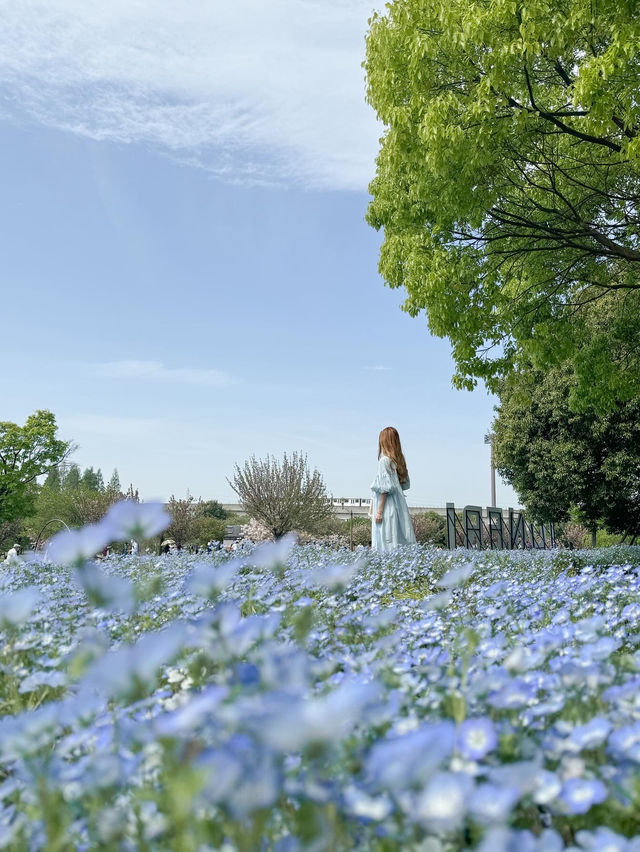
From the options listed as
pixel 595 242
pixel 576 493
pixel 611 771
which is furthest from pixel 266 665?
pixel 576 493

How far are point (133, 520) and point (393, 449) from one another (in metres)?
7.69

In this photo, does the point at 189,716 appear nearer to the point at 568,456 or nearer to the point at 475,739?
the point at 475,739

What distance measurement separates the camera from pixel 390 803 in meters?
1.17

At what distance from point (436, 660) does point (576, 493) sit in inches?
664

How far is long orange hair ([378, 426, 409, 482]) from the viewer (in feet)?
30.7

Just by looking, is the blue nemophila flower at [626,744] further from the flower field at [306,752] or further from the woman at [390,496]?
the woman at [390,496]

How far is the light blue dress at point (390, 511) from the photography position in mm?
9367

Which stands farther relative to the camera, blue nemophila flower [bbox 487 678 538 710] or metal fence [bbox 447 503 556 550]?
metal fence [bbox 447 503 556 550]

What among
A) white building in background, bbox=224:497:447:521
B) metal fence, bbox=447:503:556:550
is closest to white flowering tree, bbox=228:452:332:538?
metal fence, bbox=447:503:556:550

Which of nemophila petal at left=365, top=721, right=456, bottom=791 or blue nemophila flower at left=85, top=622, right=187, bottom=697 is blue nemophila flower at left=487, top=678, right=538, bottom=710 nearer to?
nemophila petal at left=365, top=721, right=456, bottom=791

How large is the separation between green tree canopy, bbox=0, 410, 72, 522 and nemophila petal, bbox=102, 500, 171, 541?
2637 cm

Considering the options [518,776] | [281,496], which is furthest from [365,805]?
[281,496]

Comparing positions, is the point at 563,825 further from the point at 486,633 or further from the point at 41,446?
the point at 41,446

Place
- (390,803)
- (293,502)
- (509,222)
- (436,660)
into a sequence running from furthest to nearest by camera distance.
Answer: (293,502) < (509,222) < (436,660) < (390,803)
